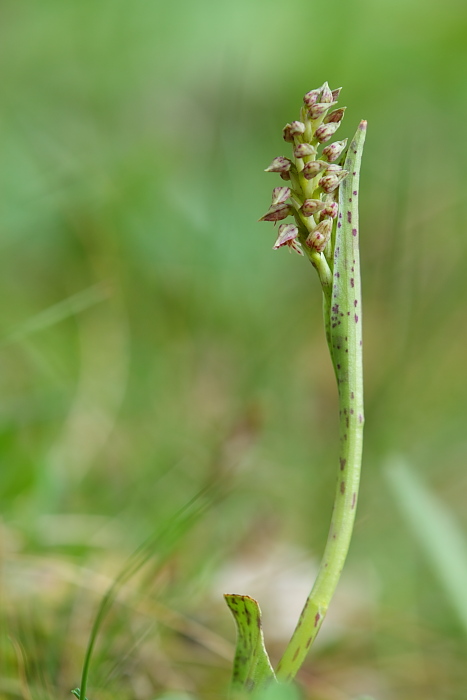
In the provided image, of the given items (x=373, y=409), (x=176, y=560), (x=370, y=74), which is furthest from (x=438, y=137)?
(x=176, y=560)

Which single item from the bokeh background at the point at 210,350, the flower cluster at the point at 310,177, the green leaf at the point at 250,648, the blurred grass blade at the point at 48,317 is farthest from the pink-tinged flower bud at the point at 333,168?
the blurred grass blade at the point at 48,317

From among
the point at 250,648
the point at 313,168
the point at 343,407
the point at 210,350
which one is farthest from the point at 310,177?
the point at 210,350

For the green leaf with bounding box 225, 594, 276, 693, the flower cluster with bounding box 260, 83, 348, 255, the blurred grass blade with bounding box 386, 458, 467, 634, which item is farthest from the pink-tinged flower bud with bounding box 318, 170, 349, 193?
the blurred grass blade with bounding box 386, 458, 467, 634

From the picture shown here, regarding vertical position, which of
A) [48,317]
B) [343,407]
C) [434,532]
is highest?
[48,317]

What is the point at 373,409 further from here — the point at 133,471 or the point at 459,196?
the point at 459,196

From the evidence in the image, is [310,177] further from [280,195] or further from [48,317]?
[48,317]

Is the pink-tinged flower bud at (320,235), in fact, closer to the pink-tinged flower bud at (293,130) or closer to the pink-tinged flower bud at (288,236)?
the pink-tinged flower bud at (288,236)

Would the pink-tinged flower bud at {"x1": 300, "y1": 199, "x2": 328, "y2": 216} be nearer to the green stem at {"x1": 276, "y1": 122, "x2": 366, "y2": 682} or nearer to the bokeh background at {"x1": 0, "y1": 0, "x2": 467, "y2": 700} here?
the green stem at {"x1": 276, "y1": 122, "x2": 366, "y2": 682}
